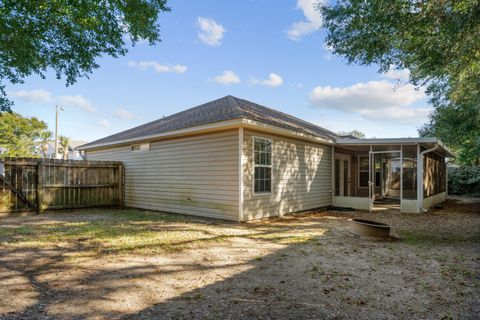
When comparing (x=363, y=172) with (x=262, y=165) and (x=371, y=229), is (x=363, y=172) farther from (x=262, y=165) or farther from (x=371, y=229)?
(x=371, y=229)

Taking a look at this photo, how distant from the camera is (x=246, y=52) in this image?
13961mm

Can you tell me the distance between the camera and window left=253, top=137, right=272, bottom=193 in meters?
8.59

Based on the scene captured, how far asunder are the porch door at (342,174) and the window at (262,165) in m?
5.22

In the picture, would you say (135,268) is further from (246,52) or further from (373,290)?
(246,52)

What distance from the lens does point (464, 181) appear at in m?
21.0

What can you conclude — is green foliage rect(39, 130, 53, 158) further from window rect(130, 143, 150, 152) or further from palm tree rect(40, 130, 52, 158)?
window rect(130, 143, 150, 152)

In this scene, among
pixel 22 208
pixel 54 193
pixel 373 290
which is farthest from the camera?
pixel 54 193

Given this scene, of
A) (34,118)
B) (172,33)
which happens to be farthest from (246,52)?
(34,118)

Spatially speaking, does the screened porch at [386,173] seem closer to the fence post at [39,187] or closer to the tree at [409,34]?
the tree at [409,34]

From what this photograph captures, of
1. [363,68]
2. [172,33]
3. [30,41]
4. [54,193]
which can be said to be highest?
[172,33]

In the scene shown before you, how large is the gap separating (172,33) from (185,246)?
884 centimetres

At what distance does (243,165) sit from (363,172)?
28.7 feet

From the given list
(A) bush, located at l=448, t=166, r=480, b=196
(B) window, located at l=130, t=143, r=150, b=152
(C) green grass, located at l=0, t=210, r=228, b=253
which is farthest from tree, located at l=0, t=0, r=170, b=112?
(A) bush, located at l=448, t=166, r=480, b=196

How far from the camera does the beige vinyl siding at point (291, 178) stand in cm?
A: 834
